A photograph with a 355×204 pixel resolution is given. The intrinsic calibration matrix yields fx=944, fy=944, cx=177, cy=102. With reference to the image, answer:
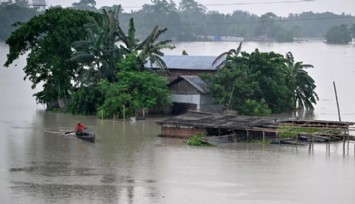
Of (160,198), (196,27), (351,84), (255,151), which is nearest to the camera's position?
(160,198)

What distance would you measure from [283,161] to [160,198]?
670 cm

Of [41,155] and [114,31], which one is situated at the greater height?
[114,31]

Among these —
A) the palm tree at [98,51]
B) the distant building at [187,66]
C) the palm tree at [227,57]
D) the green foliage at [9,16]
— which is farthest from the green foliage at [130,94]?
the green foliage at [9,16]

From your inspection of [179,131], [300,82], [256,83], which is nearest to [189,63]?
[256,83]

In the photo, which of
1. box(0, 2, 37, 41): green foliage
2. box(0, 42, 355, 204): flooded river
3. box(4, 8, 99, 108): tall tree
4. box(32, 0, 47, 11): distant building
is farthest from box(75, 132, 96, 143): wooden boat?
box(32, 0, 47, 11): distant building

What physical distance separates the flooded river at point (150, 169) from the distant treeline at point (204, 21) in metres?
71.0

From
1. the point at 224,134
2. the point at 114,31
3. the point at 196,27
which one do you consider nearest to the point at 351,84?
the point at 114,31

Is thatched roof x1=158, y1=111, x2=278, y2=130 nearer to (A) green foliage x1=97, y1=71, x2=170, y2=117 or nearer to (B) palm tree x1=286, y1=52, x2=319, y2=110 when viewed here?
(A) green foliage x1=97, y1=71, x2=170, y2=117

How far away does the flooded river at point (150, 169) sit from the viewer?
22938 mm

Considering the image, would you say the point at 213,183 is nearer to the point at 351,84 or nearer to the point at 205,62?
the point at 205,62

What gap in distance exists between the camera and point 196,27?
416 ft

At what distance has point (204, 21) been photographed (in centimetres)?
13325

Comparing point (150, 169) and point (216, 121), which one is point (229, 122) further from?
point (150, 169)

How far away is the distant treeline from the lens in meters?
109
